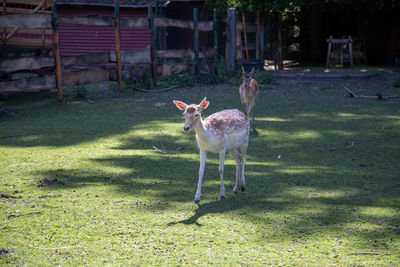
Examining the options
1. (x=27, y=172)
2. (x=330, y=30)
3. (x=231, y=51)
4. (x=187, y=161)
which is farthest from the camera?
(x=330, y=30)

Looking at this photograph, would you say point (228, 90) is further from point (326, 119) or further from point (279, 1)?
point (279, 1)

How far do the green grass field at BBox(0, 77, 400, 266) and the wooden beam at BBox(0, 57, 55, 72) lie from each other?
2.35 metres

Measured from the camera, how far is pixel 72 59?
48.3ft

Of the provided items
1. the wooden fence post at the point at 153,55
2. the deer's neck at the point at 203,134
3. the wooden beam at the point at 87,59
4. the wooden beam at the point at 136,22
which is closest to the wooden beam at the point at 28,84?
the wooden beam at the point at 87,59

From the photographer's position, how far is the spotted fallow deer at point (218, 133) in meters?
5.48

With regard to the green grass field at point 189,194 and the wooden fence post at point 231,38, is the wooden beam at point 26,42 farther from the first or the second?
the wooden fence post at point 231,38

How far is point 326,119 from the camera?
424 inches

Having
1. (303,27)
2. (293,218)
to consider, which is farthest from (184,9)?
→ (293,218)

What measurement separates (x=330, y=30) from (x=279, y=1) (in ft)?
25.5

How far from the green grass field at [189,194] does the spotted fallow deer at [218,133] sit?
A: 39 cm

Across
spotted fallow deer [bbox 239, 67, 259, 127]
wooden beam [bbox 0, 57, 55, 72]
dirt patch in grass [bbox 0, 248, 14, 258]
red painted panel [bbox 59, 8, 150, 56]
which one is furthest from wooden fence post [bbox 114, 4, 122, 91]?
dirt patch in grass [bbox 0, 248, 14, 258]

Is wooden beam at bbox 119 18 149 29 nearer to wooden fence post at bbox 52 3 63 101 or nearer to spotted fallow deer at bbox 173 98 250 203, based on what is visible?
wooden fence post at bbox 52 3 63 101

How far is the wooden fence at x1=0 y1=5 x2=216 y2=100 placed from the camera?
12930 mm

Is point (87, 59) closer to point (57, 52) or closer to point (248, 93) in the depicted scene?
point (57, 52)
